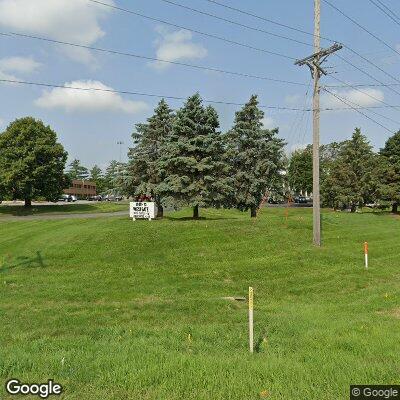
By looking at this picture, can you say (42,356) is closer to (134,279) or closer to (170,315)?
(170,315)

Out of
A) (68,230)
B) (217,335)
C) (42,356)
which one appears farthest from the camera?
(68,230)

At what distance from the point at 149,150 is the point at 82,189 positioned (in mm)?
99249

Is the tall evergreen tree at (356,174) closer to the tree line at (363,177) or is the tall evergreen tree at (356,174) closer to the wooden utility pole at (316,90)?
the tree line at (363,177)

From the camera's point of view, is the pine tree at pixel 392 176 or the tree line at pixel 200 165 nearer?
the tree line at pixel 200 165

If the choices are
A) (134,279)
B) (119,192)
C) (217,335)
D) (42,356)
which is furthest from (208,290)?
(119,192)

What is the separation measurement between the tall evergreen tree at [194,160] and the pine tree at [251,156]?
20.5 feet

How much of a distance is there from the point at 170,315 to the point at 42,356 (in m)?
3.83

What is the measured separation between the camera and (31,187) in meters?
49.8

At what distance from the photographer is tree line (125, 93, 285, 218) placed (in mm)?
27281

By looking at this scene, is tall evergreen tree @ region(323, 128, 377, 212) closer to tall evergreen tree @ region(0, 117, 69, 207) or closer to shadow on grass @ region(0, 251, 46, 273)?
tall evergreen tree @ region(0, 117, 69, 207)

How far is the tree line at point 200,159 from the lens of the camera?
27.3 m

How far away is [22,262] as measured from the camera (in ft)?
52.0

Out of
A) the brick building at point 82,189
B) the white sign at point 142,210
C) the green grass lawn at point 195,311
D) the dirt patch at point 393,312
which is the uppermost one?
the brick building at point 82,189
